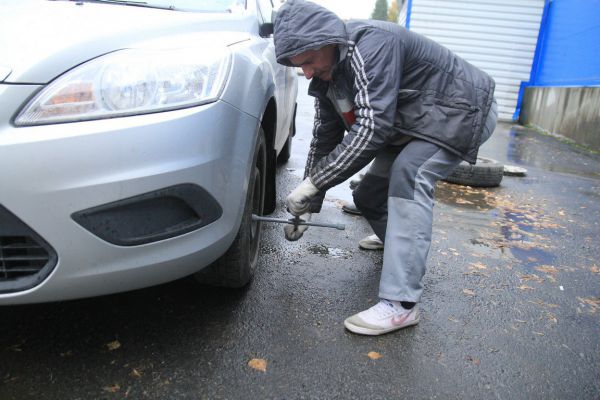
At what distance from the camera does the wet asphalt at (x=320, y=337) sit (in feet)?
5.43

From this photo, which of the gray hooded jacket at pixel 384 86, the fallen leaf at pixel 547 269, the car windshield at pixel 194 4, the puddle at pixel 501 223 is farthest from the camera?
the puddle at pixel 501 223

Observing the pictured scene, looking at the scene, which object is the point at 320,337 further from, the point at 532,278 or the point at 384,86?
the point at 532,278

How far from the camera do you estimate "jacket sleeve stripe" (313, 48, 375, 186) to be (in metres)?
1.88

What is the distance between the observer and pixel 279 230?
322 cm

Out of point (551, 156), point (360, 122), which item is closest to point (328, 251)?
point (360, 122)

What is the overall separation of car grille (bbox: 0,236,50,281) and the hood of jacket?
1.13m

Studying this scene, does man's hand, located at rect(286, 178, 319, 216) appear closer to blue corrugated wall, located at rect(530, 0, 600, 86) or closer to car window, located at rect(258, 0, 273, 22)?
car window, located at rect(258, 0, 273, 22)

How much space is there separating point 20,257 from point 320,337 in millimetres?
1155

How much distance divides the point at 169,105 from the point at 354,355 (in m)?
1.17

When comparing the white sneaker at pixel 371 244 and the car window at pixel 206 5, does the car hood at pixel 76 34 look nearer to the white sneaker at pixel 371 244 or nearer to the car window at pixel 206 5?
the car window at pixel 206 5

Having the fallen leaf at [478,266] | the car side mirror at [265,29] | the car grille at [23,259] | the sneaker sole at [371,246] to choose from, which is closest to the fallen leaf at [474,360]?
the fallen leaf at [478,266]

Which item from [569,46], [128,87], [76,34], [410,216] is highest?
[569,46]

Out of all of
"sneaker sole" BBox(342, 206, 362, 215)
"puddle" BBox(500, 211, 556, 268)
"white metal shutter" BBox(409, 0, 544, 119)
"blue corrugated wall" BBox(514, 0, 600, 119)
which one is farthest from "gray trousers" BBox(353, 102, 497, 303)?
"white metal shutter" BBox(409, 0, 544, 119)

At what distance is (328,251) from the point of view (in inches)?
115
